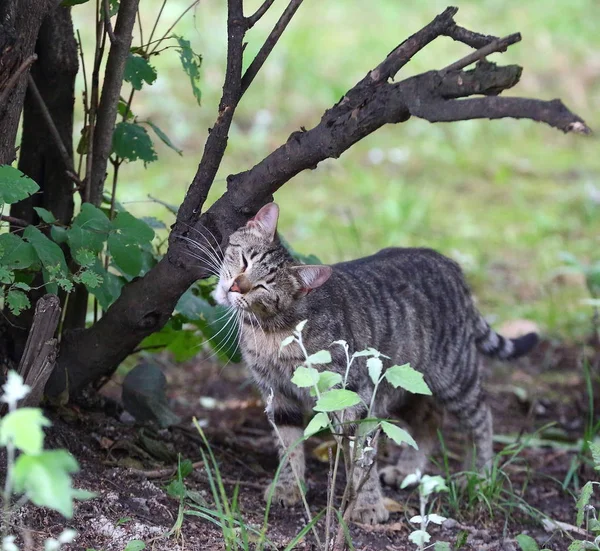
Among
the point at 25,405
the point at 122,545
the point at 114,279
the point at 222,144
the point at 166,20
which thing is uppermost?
the point at 166,20

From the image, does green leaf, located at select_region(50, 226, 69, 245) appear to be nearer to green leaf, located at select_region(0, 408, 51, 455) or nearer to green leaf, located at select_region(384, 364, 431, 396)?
Answer: green leaf, located at select_region(384, 364, 431, 396)

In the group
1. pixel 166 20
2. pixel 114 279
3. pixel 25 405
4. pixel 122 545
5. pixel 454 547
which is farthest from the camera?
pixel 166 20

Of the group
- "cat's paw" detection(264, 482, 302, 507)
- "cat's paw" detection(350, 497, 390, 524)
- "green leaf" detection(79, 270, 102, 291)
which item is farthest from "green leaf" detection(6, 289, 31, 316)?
"cat's paw" detection(350, 497, 390, 524)

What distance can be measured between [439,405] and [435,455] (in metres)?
0.28

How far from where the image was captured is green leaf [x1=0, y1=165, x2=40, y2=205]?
240 centimetres

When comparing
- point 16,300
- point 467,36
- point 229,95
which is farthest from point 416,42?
point 16,300

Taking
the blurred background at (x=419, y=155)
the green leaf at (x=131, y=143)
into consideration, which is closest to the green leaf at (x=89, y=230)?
the green leaf at (x=131, y=143)

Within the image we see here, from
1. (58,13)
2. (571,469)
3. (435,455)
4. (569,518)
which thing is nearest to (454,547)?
(569,518)

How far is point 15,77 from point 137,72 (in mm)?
515

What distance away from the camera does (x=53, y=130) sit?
118 inches

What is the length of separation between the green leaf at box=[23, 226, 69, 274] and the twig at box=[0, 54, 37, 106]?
382mm

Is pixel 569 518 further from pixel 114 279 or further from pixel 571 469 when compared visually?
pixel 114 279

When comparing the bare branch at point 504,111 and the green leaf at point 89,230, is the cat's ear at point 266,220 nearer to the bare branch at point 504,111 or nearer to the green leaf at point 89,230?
the green leaf at point 89,230

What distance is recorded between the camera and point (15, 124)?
8.95ft
